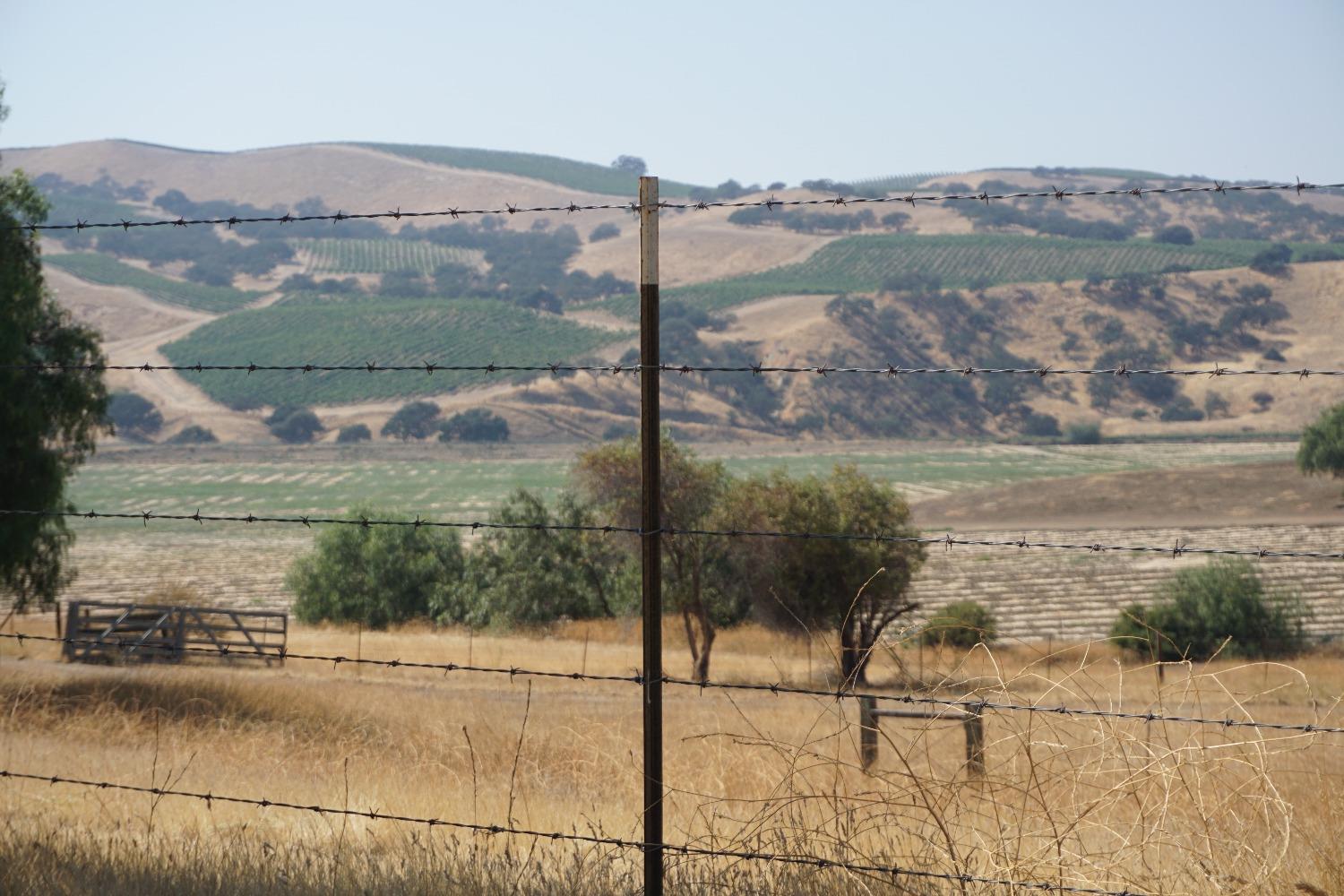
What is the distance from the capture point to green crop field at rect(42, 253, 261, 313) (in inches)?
7131

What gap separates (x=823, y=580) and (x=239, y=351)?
425ft

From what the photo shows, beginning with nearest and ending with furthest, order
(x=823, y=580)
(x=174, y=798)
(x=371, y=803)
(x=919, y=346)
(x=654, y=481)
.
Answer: (x=654, y=481) < (x=371, y=803) < (x=174, y=798) < (x=823, y=580) < (x=919, y=346)

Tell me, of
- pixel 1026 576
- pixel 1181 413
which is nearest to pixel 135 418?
pixel 1026 576

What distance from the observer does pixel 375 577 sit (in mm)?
53406

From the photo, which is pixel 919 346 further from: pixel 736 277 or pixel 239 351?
pixel 239 351

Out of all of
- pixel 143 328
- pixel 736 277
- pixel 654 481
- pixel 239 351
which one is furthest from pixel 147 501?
pixel 736 277

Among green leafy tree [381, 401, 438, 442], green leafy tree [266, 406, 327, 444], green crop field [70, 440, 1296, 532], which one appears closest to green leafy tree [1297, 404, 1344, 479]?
green crop field [70, 440, 1296, 532]

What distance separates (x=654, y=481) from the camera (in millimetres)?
4316

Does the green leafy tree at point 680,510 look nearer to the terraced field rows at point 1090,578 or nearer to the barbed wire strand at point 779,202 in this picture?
the terraced field rows at point 1090,578

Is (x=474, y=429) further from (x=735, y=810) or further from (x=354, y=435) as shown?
(x=735, y=810)

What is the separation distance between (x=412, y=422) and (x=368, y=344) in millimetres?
28432

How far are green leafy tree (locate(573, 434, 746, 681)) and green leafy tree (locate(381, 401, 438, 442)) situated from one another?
92.5 meters

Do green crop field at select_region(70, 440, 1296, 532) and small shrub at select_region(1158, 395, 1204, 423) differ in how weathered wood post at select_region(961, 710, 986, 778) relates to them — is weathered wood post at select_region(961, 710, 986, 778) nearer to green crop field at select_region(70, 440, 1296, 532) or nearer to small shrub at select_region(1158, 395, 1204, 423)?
green crop field at select_region(70, 440, 1296, 532)

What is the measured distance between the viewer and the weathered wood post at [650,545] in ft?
14.0
